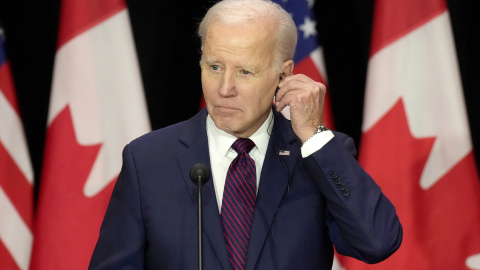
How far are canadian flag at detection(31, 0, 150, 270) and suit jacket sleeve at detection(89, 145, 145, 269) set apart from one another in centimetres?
128

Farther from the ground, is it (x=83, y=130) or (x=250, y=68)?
(x=250, y=68)

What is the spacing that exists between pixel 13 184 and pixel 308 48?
149 centimetres

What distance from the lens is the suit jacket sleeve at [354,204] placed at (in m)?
1.90

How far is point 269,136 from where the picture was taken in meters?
2.14

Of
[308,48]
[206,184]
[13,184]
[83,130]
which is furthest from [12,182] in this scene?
[206,184]

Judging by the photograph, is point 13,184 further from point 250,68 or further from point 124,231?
point 250,68

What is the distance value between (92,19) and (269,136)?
4.99 feet

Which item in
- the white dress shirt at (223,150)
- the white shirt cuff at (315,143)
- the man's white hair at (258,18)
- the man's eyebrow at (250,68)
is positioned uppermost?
the man's white hair at (258,18)

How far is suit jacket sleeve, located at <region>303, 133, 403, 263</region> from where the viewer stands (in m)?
1.90

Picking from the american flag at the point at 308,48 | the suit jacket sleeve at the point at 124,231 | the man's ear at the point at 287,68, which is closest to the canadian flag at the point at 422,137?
the american flag at the point at 308,48

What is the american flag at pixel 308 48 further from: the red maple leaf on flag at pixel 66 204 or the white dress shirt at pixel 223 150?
the white dress shirt at pixel 223 150

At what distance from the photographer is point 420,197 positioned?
10.8 feet

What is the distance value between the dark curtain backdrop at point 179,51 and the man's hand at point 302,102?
1271 mm

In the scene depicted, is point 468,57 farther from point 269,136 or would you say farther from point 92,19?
point 92,19
